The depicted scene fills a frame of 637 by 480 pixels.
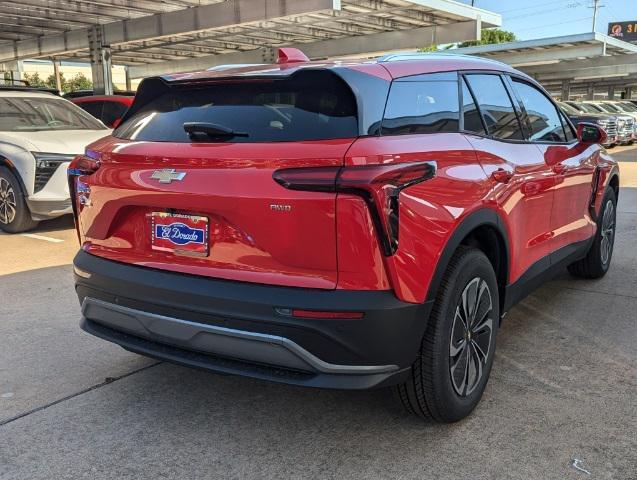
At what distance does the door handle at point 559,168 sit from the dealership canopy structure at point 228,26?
47.2 feet

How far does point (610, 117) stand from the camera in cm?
2148

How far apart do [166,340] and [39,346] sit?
168cm

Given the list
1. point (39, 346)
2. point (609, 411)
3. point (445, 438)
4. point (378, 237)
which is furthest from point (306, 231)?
point (39, 346)

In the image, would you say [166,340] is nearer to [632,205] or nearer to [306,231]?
[306,231]

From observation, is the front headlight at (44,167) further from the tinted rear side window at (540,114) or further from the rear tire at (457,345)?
the rear tire at (457,345)

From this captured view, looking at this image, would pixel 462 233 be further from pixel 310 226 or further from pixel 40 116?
pixel 40 116

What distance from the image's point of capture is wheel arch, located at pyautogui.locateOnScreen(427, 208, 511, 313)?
2.69 metres

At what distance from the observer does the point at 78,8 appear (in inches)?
781

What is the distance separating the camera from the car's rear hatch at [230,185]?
2.46m

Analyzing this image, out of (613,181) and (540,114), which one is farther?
(613,181)

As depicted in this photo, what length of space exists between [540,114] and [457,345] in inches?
78.1

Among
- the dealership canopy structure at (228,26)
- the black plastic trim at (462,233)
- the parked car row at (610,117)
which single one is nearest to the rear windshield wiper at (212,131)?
the black plastic trim at (462,233)

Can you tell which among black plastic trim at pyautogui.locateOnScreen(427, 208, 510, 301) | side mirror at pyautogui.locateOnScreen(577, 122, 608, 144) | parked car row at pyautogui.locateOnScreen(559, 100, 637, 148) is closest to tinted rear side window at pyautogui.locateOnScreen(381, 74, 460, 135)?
black plastic trim at pyautogui.locateOnScreen(427, 208, 510, 301)

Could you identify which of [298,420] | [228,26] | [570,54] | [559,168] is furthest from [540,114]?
[570,54]
